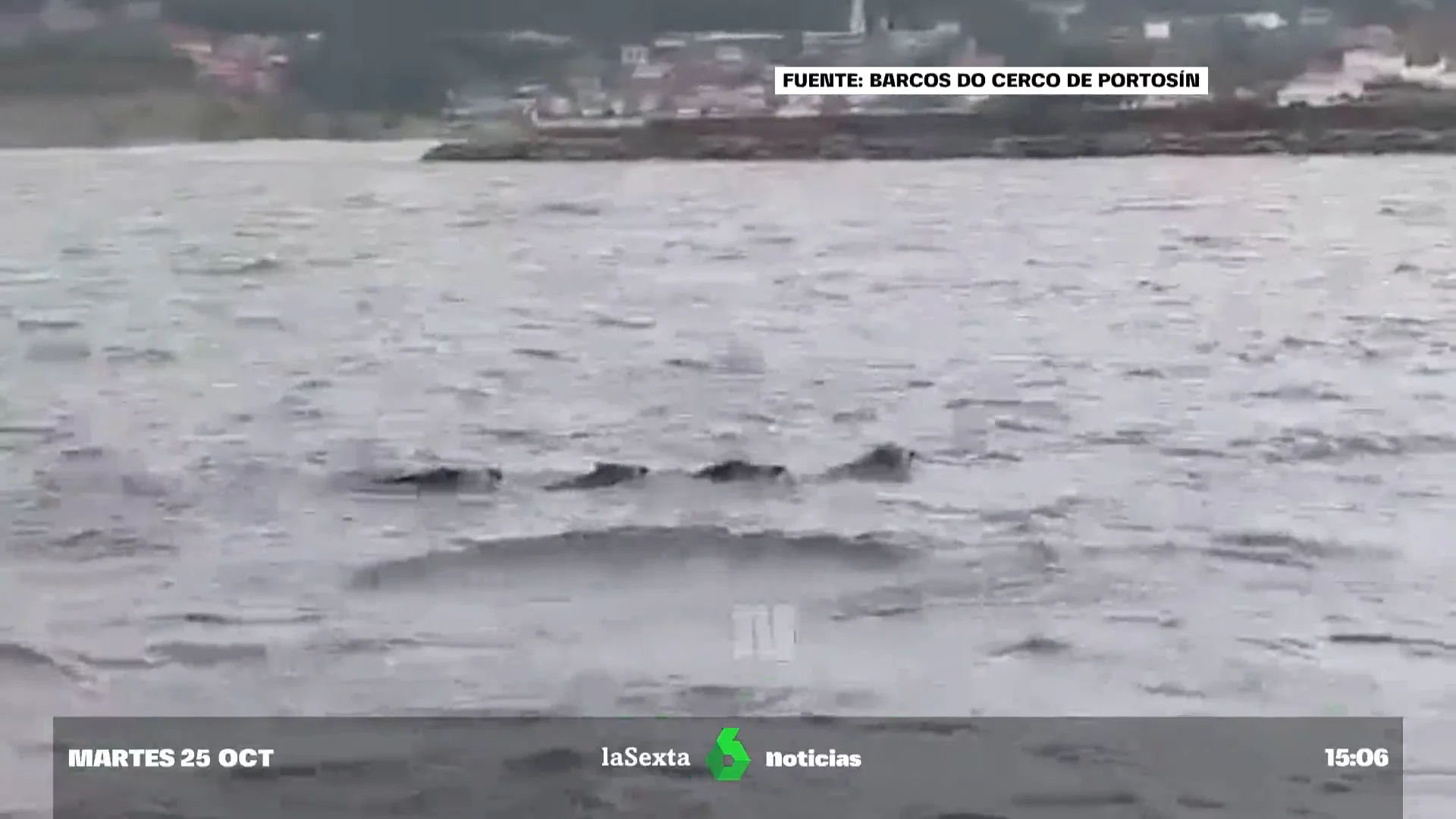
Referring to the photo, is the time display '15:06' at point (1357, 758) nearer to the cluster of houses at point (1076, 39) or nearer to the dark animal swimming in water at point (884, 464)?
the dark animal swimming in water at point (884, 464)

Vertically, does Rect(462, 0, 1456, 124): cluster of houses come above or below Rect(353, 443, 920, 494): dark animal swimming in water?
above

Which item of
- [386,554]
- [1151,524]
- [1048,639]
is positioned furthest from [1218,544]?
[386,554]

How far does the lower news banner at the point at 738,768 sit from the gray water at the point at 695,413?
4 cm

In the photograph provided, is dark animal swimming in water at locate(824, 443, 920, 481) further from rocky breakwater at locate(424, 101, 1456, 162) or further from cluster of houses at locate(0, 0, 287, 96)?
cluster of houses at locate(0, 0, 287, 96)

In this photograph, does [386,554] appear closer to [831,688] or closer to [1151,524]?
[831,688]

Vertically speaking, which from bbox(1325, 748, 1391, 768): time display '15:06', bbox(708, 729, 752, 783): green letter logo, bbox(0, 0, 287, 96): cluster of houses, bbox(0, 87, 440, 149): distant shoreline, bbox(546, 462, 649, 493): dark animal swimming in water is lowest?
bbox(1325, 748, 1391, 768): time display '15:06'

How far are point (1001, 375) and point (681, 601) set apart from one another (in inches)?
12.2

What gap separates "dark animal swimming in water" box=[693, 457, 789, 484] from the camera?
1358 mm

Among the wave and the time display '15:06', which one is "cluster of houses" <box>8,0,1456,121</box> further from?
the time display '15:06'

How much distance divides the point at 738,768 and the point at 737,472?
228 mm

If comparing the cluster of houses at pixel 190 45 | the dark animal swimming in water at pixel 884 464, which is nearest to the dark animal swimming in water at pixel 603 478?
the dark animal swimming in water at pixel 884 464

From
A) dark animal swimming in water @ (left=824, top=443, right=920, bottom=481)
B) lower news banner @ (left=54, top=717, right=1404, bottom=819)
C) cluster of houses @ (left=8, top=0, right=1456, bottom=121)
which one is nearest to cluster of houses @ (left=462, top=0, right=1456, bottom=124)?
cluster of houses @ (left=8, top=0, right=1456, bottom=121)

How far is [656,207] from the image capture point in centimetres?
138

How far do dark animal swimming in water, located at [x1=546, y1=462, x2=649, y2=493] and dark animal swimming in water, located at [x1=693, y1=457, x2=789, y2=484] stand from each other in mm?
48
